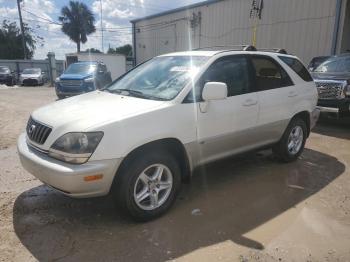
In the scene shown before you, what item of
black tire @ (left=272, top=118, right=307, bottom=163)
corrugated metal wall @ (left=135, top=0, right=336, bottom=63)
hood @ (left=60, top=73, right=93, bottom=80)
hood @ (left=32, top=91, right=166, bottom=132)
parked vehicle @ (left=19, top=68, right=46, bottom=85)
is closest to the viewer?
hood @ (left=32, top=91, right=166, bottom=132)

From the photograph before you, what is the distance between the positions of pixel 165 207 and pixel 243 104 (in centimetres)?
165

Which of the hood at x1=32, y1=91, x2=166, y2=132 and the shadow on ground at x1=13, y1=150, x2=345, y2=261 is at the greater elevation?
the hood at x1=32, y1=91, x2=166, y2=132

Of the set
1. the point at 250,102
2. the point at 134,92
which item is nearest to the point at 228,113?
the point at 250,102

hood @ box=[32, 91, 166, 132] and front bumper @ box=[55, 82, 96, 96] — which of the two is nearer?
hood @ box=[32, 91, 166, 132]

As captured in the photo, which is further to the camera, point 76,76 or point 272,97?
point 76,76

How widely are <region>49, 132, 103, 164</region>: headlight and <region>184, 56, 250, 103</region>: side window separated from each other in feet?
4.21

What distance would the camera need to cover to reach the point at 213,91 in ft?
12.5

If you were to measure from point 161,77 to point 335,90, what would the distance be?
5901mm

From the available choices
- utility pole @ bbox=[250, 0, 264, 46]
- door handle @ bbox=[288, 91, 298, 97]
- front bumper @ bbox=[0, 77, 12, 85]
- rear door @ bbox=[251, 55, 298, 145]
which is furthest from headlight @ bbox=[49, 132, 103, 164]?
front bumper @ bbox=[0, 77, 12, 85]

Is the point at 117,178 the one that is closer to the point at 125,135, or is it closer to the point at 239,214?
the point at 125,135

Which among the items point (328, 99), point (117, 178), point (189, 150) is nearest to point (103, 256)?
point (117, 178)

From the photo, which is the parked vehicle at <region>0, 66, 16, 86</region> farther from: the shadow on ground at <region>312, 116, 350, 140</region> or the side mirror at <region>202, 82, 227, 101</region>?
the side mirror at <region>202, 82, 227, 101</region>

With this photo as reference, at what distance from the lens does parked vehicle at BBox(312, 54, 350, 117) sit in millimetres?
8406

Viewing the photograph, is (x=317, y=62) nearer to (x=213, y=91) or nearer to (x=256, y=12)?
(x=256, y=12)
